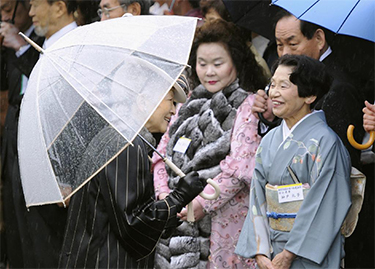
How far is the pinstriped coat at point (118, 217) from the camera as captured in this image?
3770 millimetres

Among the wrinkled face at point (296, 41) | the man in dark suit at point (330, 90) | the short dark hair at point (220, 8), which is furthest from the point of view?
the short dark hair at point (220, 8)

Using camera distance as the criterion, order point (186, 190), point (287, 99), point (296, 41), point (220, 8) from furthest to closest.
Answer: point (220, 8) < point (296, 41) < point (287, 99) < point (186, 190)

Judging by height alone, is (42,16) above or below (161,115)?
above

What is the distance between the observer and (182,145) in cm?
515

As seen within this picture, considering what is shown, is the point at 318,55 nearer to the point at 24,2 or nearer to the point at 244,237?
the point at 244,237

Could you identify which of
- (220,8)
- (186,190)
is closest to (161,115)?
(186,190)

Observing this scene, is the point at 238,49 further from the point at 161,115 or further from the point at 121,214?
the point at 121,214

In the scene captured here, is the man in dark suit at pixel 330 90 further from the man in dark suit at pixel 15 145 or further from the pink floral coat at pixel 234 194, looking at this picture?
the man in dark suit at pixel 15 145

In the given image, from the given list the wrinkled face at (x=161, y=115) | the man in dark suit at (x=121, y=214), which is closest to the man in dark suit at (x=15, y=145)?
the man in dark suit at (x=121, y=214)

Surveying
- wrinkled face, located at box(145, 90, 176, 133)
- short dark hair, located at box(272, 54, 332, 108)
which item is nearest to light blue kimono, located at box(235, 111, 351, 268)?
short dark hair, located at box(272, 54, 332, 108)

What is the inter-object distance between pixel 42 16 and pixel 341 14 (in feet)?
10.7

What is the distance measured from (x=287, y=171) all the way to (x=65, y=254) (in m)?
1.40

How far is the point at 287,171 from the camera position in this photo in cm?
415

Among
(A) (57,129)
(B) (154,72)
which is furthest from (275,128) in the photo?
(A) (57,129)
